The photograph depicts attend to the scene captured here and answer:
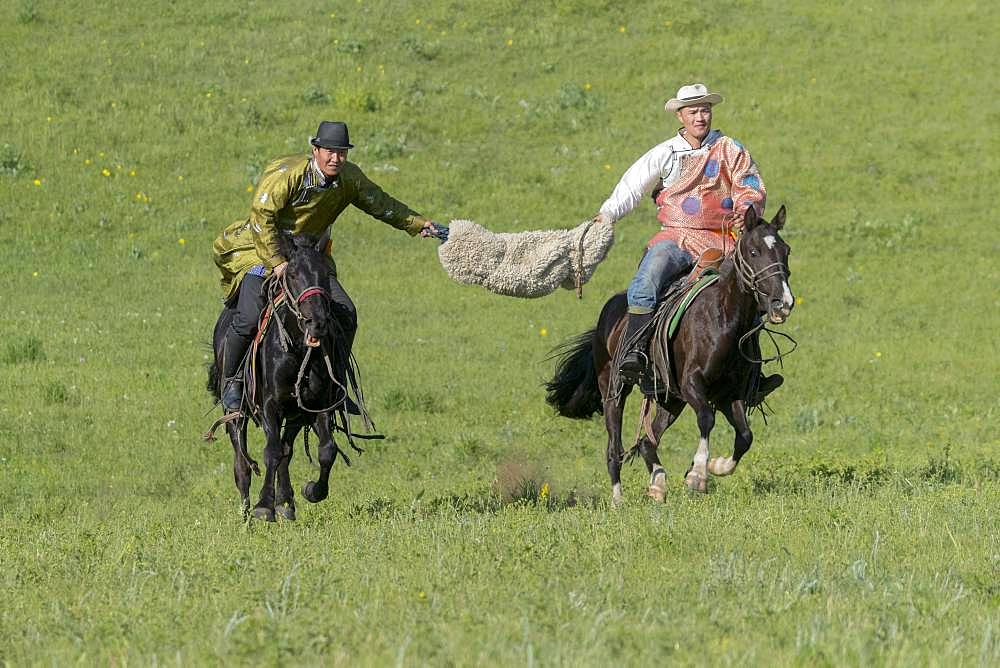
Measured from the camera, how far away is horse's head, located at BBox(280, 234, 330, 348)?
33.0ft

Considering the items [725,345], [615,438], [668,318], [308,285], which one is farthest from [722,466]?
[308,285]

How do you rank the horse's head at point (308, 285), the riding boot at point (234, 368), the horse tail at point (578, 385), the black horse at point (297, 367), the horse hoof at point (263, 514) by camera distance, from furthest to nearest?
the horse tail at point (578, 385) → the riding boot at point (234, 368) → the horse hoof at point (263, 514) → the black horse at point (297, 367) → the horse's head at point (308, 285)

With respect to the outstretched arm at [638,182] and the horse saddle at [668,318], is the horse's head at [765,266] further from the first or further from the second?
the outstretched arm at [638,182]

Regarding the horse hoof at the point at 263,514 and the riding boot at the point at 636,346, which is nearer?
the horse hoof at the point at 263,514

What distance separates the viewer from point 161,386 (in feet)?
53.1

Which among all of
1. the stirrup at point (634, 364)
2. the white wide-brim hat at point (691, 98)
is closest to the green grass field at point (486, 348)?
the stirrup at point (634, 364)

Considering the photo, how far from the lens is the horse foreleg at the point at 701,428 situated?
35.3ft

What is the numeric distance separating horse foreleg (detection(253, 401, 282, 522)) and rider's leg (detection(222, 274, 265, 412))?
0.63 m

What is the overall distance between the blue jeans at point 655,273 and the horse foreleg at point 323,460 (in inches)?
99.0

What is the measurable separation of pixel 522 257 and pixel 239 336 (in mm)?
2247

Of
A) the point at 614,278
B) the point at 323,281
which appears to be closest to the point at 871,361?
the point at 614,278

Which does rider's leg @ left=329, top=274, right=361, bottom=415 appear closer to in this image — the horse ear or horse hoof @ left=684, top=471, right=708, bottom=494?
horse hoof @ left=684, top=471, right=708, bottom=494

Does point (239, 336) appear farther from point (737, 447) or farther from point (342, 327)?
point (737, 447)

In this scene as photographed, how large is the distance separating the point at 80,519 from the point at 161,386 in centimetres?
490
